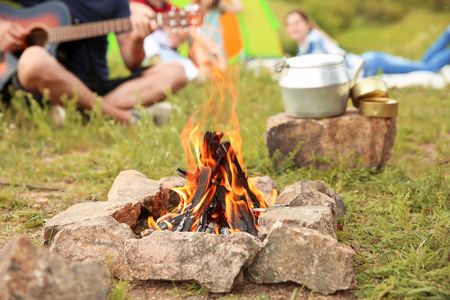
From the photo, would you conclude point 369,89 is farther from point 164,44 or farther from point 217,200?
point 164,44

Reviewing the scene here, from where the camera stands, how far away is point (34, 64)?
14.5ft

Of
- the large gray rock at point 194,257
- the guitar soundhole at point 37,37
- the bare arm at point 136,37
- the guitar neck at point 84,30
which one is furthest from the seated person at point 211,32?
the large gray rock at point 194,257

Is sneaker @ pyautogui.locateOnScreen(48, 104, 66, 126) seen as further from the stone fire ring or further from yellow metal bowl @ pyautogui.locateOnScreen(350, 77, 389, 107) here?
yellow metal bowl @ pyautogui.locateOnScreen(350, 77, 389, 107)

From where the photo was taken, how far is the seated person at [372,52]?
669 centimetres

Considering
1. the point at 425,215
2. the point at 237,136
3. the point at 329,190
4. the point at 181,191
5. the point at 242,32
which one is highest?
the point at 242,32

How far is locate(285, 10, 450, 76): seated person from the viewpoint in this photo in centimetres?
669

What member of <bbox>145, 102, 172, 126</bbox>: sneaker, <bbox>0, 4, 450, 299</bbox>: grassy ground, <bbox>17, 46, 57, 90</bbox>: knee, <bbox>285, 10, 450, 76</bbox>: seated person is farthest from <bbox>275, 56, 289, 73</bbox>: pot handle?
<bbox>285, 10, 450, 76</bbox>: seated person

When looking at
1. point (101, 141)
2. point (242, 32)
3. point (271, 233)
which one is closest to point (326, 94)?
point (271, 233)

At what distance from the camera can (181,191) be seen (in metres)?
2.57

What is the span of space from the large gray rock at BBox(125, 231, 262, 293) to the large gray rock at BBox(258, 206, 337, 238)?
0.48 ft

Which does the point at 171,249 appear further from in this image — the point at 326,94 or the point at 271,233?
the point at 326,94

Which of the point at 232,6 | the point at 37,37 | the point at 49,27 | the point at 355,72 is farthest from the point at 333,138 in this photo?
the point at 232,6

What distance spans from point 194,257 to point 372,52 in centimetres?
577

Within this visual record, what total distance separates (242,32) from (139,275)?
24.1 ft
